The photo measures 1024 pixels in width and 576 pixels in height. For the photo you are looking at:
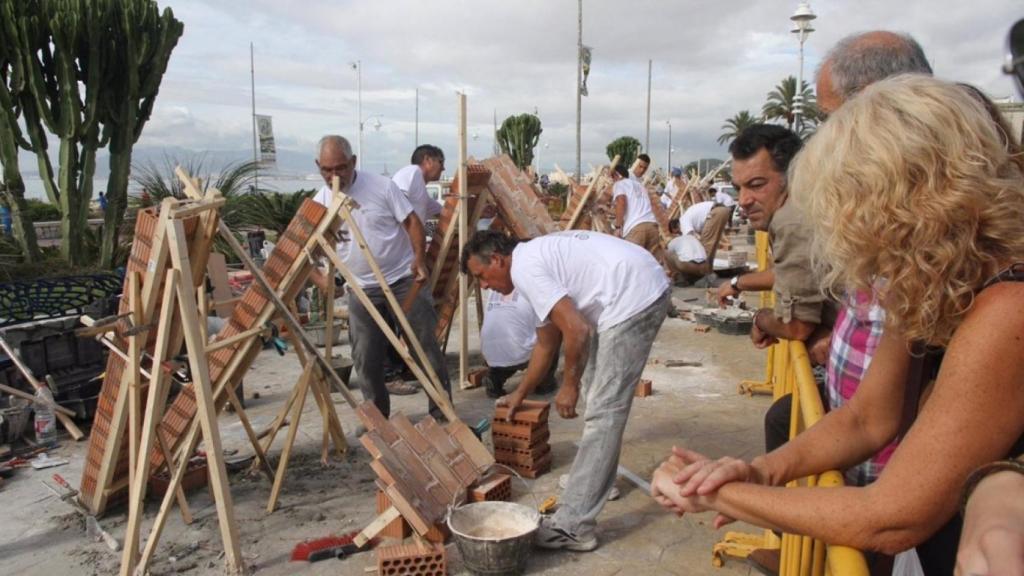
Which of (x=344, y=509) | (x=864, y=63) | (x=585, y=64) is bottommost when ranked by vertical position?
(x=344, y=509)

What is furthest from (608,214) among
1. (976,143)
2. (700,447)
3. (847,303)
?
(976,143)

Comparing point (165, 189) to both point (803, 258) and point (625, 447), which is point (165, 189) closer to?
point (625, 447)

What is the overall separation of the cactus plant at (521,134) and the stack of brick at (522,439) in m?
38.0

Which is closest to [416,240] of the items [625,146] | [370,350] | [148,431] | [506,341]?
[370,350]

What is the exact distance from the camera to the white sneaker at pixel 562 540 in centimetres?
366

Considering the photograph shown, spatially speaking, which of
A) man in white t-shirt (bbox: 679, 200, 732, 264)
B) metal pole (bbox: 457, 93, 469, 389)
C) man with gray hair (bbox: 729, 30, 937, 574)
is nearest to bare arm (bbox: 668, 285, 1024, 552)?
→ man with gray hair (bbox: 729, 30, 937, 574)

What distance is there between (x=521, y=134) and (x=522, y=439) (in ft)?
129

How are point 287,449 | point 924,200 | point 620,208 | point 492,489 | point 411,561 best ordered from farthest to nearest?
1. point 620,208
2. point 287,449
3. point 492,489
4. point 411,561
5. point 924,200

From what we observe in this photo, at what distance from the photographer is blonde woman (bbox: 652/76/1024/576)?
1.20m

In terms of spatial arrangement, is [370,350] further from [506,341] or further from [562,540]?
[562,540]

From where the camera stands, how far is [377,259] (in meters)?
5.54

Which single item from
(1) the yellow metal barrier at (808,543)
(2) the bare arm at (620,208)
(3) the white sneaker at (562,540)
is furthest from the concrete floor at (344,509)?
(2) the bare arm at (620,208)

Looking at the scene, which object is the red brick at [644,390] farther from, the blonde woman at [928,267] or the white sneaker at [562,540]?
the blonde woman at [928,267]

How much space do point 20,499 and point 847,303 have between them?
16.0ft
